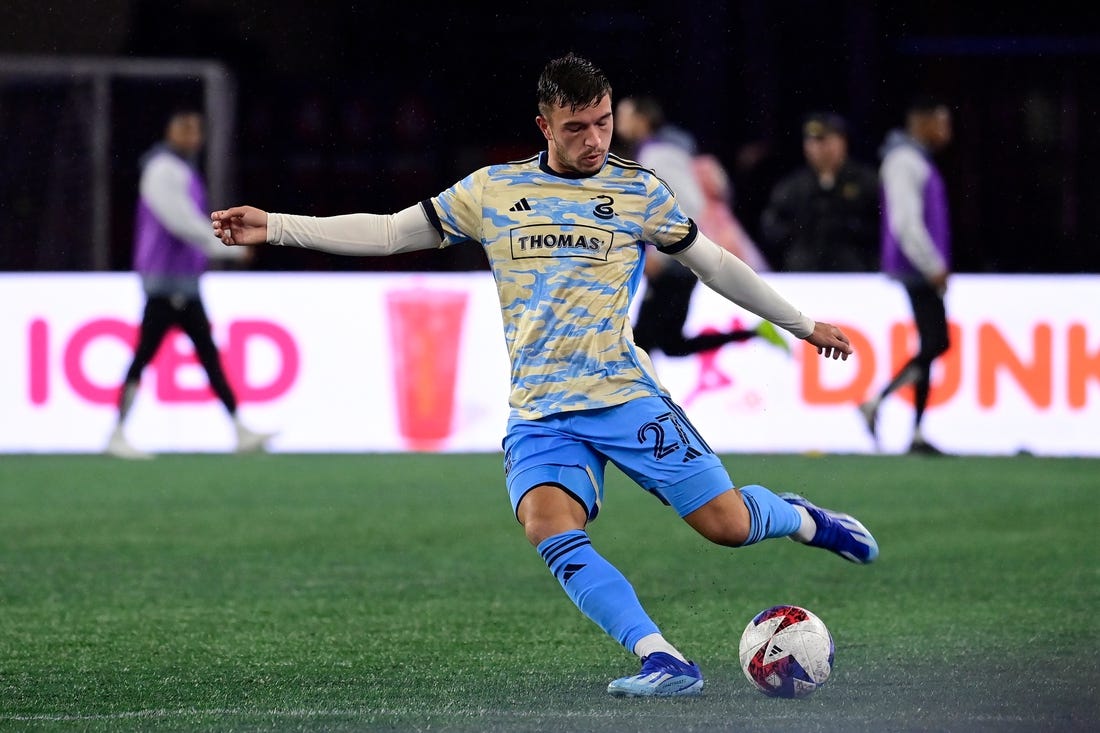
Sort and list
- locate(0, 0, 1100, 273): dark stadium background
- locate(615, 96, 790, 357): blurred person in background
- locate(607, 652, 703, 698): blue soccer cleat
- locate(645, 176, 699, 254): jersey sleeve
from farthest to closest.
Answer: locate(0, 0, 1100, 273): dark stadium background, locate(615, 96, 790, 357): blurred person in background, locate(645, 176, 699, 254): jersey sleeve, locate(607, 652, 703, 698): blue soccer cleat

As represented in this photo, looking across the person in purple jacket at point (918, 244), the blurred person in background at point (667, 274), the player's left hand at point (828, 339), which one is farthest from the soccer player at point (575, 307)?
the person in purple jacket at point (918, 244)

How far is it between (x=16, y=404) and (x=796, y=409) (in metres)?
5.20

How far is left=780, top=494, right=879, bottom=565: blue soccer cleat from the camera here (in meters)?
6.52

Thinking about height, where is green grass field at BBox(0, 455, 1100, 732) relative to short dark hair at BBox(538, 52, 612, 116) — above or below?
below

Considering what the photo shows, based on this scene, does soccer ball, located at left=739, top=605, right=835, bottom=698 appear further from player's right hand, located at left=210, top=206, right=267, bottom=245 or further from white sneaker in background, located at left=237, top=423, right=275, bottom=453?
white sneaker in background, located at left=237, top=423, right=275, bottom=453

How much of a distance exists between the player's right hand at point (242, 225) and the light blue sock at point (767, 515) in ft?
5.31

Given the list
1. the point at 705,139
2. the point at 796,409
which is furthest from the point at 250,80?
the point at 796,409

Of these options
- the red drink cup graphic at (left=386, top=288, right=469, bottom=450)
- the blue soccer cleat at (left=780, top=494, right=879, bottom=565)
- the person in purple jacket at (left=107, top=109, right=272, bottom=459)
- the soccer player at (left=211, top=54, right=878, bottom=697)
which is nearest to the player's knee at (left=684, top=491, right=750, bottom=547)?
the soccer player at (left=211, top=54, right=878, bottom=697)

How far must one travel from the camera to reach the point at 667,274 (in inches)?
532

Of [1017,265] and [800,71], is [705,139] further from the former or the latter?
[1017,265]

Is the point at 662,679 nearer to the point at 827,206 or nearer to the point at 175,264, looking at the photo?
the point at 175,264

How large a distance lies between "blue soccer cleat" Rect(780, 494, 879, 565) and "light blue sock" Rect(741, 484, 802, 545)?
0.15m

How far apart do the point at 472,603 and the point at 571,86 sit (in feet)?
8.76

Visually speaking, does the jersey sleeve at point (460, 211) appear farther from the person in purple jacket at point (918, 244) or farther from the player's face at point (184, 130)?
the player's face at point (184, 130)
